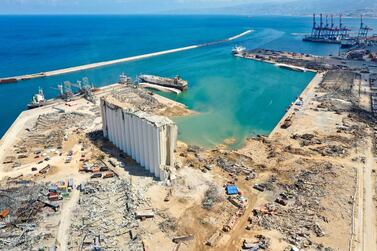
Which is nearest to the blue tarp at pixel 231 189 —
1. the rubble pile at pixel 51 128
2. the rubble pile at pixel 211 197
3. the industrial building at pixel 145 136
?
the rubble pile at pixel 211 197

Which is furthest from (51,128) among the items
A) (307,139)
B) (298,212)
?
(307,139)

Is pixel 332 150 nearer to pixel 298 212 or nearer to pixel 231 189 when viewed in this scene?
pixel 298 212

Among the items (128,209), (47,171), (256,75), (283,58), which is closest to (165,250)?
(128,209)

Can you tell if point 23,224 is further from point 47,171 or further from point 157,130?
point 157,130

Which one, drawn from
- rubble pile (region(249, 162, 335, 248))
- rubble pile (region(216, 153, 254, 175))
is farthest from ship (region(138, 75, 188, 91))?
rubble pile (region(249, 162, 335, 248))

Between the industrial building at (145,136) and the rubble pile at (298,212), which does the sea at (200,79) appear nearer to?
the industrial building at (145,136)
